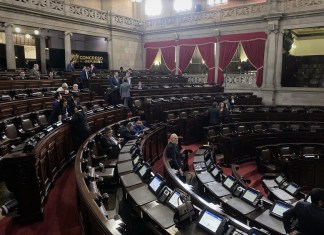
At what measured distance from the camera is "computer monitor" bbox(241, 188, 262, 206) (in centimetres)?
374

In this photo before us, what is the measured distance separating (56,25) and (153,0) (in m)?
7.97

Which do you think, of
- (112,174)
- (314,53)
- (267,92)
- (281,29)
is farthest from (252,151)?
(314,53)

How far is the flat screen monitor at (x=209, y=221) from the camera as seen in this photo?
2.58 m

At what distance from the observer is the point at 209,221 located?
266 centimetres

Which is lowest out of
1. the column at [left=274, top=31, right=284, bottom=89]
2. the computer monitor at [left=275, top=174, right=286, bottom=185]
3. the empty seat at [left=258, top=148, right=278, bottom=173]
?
the empty seat at [left=258, top=148, right=278, bottom=173]

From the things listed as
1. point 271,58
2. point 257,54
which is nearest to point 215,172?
point 271,58

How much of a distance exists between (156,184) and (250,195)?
1363mm

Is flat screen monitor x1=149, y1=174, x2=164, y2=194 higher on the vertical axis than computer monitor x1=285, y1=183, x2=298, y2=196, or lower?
higher

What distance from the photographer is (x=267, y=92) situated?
13.5 meters

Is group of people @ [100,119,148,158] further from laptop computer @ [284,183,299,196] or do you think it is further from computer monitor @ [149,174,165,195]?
laptop computer @ [284,183,299,196]

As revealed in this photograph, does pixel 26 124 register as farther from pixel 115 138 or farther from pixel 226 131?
pixel 226 131

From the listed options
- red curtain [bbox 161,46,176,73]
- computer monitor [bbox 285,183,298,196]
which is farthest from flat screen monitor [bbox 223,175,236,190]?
red curtain [bbox 161,46,176,73]

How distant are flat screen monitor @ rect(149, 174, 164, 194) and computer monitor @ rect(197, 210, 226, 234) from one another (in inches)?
33.9

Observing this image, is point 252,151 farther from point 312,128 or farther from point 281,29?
point 281,29
